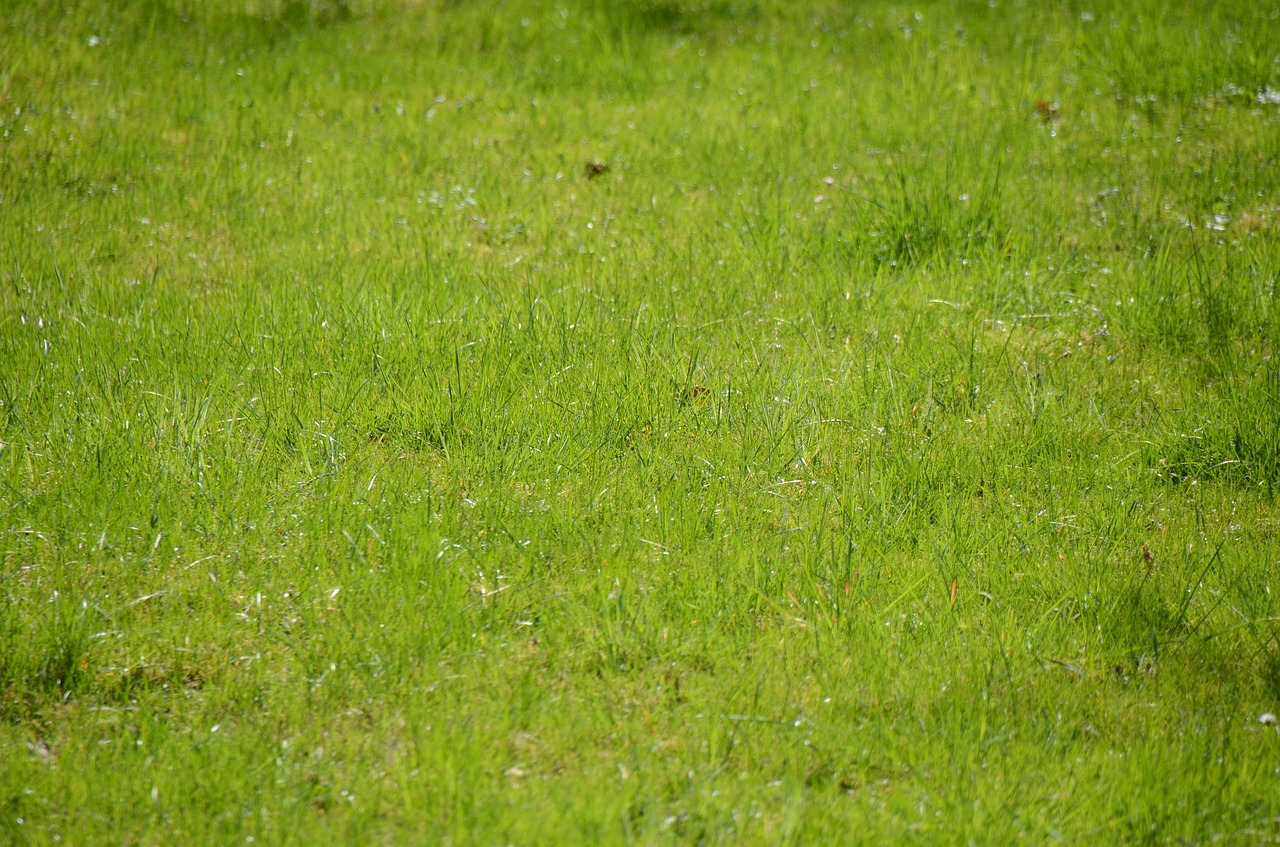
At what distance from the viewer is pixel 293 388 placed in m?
4.30

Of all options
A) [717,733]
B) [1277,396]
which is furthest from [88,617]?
[1277,396]

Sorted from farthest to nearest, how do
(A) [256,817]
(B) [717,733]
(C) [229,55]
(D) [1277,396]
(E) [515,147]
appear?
(C) [229,55] < (E) [515,147] < (D) [1277,396] < (B) [717,733] < (A) [256,817]

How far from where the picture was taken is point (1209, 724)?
113 inches

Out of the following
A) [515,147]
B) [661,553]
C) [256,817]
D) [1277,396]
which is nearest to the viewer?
[256,817]

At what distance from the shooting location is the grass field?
9.07 feet

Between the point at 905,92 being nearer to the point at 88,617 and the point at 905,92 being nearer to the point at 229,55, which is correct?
the point at 229,55

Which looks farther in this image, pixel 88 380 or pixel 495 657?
pixel 88 380

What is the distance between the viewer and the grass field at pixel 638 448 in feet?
9.07

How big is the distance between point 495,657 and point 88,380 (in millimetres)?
2347

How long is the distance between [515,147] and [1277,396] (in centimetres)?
447

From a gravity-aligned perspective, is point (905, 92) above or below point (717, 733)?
above

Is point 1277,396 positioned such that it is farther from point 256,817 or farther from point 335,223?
point 335,223

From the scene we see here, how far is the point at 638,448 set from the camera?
4020mm

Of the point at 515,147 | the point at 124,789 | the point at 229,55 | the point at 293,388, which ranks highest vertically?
the point at 229,55
